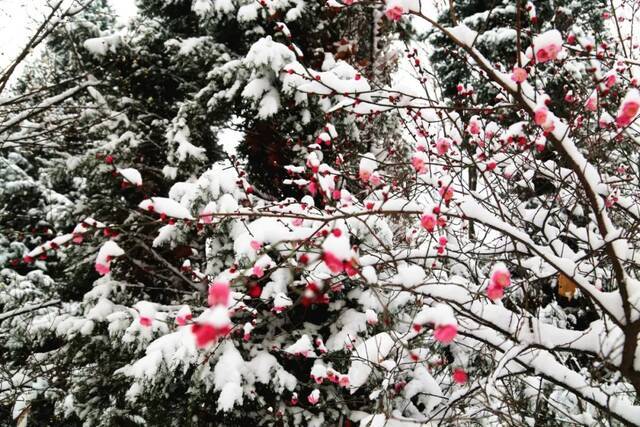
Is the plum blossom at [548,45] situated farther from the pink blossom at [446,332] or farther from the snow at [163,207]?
the snow at [163,207]

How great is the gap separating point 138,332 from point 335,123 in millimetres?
3224

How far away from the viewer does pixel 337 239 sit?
1104 mm

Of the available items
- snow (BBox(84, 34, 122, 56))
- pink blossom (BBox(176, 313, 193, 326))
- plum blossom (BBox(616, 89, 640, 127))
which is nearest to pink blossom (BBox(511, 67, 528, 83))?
plum blossom (BBox(616, 89, 640, 127))

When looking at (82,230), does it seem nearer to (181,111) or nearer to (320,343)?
(320,343)

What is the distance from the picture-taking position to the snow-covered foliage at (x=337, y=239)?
188cm

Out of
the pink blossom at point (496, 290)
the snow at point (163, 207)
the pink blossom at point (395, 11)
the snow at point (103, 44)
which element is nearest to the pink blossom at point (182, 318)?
the snow at point (163, 207)

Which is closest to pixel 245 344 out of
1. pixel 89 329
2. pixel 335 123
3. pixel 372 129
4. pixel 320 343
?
pixel 320 343

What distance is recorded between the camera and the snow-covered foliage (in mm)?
1877

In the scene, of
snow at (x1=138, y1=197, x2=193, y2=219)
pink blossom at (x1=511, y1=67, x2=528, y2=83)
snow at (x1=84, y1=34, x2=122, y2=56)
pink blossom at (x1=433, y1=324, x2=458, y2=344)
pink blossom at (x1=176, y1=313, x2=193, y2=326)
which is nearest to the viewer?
pink blossom at (x1=433, y1=324, x2=458, y2=344)

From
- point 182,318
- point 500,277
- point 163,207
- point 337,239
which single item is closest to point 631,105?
point 500,277

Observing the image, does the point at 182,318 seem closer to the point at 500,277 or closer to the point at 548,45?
the point at 500,277

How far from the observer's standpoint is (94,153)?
525 centimetres

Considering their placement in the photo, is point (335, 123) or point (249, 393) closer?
point (249, 393)

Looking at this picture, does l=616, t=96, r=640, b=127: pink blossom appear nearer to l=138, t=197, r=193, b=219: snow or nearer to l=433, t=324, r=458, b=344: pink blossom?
l=433, t=324, r=458, b=344: pink blossom
